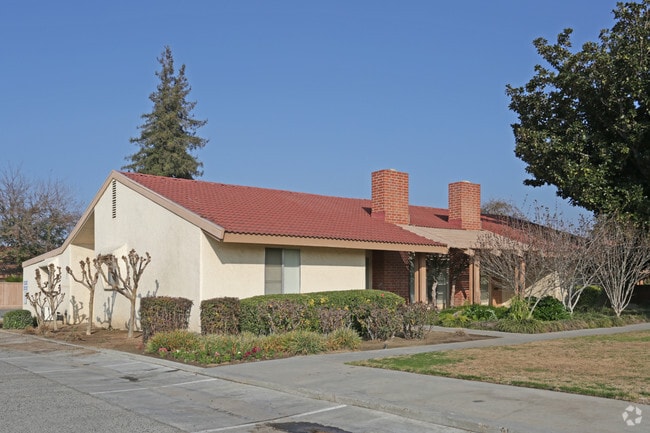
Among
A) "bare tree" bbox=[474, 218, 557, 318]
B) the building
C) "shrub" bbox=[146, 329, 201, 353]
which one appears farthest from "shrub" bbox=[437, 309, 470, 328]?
"shrub" bbox=[146, 329, 201, 353]

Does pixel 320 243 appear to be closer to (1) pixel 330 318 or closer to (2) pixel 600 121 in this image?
(1) pixel 330 318

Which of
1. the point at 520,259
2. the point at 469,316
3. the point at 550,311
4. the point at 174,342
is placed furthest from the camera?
the point at 520,259

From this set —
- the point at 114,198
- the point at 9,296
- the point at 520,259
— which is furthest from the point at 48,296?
the point at 9,296

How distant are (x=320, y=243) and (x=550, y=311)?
287 inches

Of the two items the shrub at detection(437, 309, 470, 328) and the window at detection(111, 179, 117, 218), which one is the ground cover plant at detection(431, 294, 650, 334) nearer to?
the shrub at detection(437, 309, 470, 328)

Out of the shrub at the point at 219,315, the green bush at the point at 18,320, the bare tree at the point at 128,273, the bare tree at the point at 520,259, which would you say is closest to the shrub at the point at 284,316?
the shrub at the point at 219,315

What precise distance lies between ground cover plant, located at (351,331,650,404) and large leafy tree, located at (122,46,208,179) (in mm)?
37891

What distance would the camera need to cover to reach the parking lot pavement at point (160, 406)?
7.89m

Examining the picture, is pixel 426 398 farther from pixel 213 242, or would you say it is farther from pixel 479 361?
pixel 213 242

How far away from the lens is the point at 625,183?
2248cm

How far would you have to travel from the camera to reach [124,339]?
17688 mm

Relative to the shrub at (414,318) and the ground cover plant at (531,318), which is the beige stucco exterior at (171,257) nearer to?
the ground cover plant at (531,318)

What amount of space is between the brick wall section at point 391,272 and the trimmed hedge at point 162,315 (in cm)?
837

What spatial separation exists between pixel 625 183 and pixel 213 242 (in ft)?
46.4
